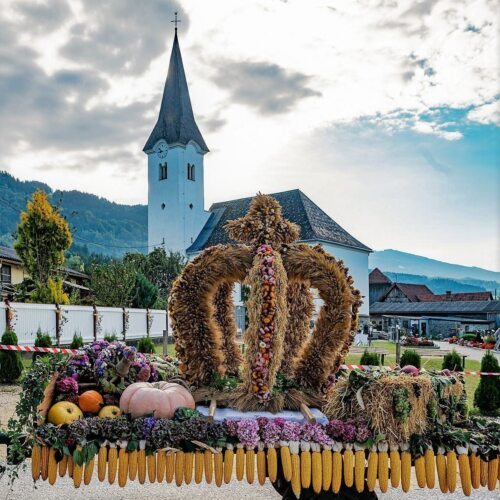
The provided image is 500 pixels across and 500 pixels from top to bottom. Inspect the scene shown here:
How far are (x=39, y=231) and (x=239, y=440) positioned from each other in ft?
65.0

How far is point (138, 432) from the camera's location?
3.99 metres

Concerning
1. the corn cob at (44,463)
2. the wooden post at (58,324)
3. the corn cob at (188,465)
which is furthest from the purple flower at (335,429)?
the wooden post at (58,324)

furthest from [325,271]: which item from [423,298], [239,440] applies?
[423,298]

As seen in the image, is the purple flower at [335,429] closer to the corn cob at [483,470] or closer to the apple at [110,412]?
the corn cob at [483,470]

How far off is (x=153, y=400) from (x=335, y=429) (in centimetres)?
145

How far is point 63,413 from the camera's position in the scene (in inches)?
164

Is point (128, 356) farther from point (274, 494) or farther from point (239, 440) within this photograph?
point (274, 494)

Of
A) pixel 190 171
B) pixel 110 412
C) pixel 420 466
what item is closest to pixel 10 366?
pixel 110 412

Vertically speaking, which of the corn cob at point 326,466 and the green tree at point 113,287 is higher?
the green tree at point 113,287

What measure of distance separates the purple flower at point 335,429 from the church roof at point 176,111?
52169 mm

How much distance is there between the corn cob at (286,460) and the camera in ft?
12.7

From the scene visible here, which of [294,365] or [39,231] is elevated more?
[39,231]

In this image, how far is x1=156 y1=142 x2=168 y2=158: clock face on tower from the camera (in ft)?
182

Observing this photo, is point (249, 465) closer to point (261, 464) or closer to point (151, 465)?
point (261, 464)
